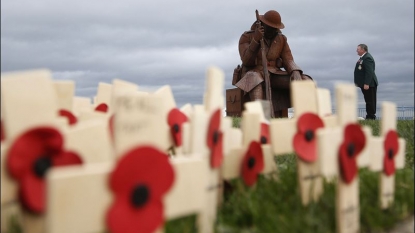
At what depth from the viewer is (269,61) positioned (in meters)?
8.44

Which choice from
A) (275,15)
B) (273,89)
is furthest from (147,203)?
(273,89)

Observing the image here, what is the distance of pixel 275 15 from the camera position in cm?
795

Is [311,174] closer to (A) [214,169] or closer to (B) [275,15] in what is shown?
(A) [214,169]

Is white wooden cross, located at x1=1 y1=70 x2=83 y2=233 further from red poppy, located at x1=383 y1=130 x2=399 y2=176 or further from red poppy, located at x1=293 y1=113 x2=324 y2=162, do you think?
red poppy, located at x1=383 y1=130 x2=399 y2=176

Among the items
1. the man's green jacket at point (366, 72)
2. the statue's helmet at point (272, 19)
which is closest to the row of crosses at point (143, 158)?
the statue's helmet at point (272, 19)

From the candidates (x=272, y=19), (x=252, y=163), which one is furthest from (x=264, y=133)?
(x=272, y=19)

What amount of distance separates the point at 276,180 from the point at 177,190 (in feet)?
3.39

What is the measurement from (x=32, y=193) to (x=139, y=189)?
311mm

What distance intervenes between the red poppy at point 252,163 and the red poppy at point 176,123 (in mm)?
437

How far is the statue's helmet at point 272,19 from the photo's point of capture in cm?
792

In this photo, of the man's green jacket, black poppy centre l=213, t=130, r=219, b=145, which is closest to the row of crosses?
black poppy centre l=213, t=130, r=219, b=145

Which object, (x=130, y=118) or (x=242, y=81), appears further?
(x=242, y=81)

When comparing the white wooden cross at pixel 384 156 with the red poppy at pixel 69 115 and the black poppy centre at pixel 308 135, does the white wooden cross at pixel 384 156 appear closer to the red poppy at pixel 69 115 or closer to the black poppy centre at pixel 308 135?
the black poppy centre at pixel 308 135

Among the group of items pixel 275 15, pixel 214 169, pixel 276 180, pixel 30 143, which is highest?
pixel 275 15
